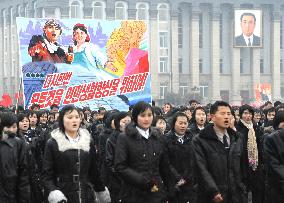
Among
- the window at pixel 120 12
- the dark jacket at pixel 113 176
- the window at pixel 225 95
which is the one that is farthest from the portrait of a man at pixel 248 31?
the dark jacket at pixel 113 176

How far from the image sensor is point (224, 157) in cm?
648

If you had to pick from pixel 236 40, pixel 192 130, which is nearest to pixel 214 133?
pixel 192 130

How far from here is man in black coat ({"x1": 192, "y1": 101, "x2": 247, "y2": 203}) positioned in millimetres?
6457

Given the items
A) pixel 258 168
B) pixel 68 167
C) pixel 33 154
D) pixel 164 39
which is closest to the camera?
pixel 68 167

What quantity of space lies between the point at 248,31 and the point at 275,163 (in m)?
54.1

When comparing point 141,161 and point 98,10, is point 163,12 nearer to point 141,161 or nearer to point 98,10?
point 98,10

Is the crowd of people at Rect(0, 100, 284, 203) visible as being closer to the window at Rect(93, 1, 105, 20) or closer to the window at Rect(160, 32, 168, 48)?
the window at Rect(93, 1, 105, 20)

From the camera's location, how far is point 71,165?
6.37 meters

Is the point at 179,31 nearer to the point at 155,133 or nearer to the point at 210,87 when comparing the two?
the point at 210,87

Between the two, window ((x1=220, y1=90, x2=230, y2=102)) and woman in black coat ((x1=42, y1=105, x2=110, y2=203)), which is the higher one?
window ((x1=220, y1=90, x2=230, y2=102))

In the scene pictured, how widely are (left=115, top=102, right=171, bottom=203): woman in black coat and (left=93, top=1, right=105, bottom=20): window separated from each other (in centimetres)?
5405

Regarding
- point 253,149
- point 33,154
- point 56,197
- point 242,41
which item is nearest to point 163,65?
point 242,41

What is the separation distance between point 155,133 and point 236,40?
5450 centimetres

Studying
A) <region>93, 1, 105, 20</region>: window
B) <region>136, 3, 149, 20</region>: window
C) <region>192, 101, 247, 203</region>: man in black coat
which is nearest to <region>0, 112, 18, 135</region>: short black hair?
<region>192, 101, 247, 203</region>: man in black coat
